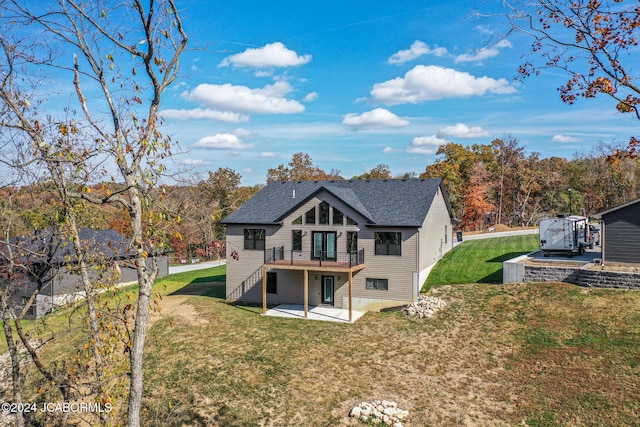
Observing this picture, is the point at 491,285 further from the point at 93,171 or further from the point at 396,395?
the point at 93,171

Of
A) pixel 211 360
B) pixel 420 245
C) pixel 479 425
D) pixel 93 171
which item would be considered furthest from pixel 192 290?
pixel 93 171

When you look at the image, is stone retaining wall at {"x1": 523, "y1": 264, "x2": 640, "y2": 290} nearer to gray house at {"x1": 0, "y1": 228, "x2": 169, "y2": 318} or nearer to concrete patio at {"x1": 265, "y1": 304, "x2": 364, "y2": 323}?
concrete patio at {"x1": 265, "y1": 304, "x2": 364, "y2": 323}

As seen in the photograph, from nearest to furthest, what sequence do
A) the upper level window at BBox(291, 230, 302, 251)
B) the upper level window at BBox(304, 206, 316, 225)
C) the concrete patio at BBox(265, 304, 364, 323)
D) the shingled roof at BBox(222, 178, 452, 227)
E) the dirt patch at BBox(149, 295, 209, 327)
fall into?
the dirt patch at BBox(149, 295, 209, 327) < the concrete patio at BBox(265, 304, 364, 323) < the shingled roof at BBox(222, 178, 452, 227) < the upper level window at BBox(304, 206, 316, 225) < the upper level window at BBox(291, 230, 302, 251)

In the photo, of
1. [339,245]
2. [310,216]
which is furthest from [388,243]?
[310,216]

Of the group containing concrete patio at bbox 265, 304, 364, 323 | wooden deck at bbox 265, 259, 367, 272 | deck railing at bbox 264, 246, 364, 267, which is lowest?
concrete patio at bbox 265, 304, 364, 323

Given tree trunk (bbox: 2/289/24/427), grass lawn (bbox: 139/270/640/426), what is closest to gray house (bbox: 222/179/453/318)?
grass lawn (bbox: 139/270/640/426)

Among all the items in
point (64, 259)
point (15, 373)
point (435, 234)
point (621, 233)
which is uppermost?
point (64, 259)

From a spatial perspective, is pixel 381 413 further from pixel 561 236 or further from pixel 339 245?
pixel 561 236
